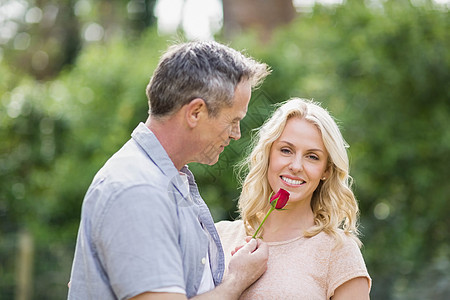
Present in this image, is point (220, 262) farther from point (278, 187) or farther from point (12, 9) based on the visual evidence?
point (12, 9)

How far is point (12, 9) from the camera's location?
1783cm

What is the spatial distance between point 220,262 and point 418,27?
5492mm

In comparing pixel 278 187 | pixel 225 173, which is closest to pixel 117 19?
pixel 225 173

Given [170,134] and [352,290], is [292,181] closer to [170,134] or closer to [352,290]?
[352,290]

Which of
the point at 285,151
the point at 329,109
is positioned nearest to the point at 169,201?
the point at 285,151

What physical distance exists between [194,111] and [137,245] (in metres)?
0.52

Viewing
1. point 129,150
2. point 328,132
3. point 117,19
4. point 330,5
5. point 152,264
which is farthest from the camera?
point 117,19

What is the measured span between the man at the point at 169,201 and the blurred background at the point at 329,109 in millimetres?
3525

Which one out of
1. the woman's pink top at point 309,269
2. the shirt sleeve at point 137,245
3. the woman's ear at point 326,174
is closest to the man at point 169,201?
the shirt sleeve at point 137,245

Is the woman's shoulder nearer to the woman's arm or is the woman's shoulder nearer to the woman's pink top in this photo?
the woman's pink top

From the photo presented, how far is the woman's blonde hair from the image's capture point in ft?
9.05

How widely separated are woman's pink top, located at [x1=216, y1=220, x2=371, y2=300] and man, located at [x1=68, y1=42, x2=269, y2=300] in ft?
0.50

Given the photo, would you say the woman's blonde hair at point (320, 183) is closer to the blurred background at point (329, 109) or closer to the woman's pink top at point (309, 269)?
the woman's pink top at point (309, 269)

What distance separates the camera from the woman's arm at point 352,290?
250 centimetres
